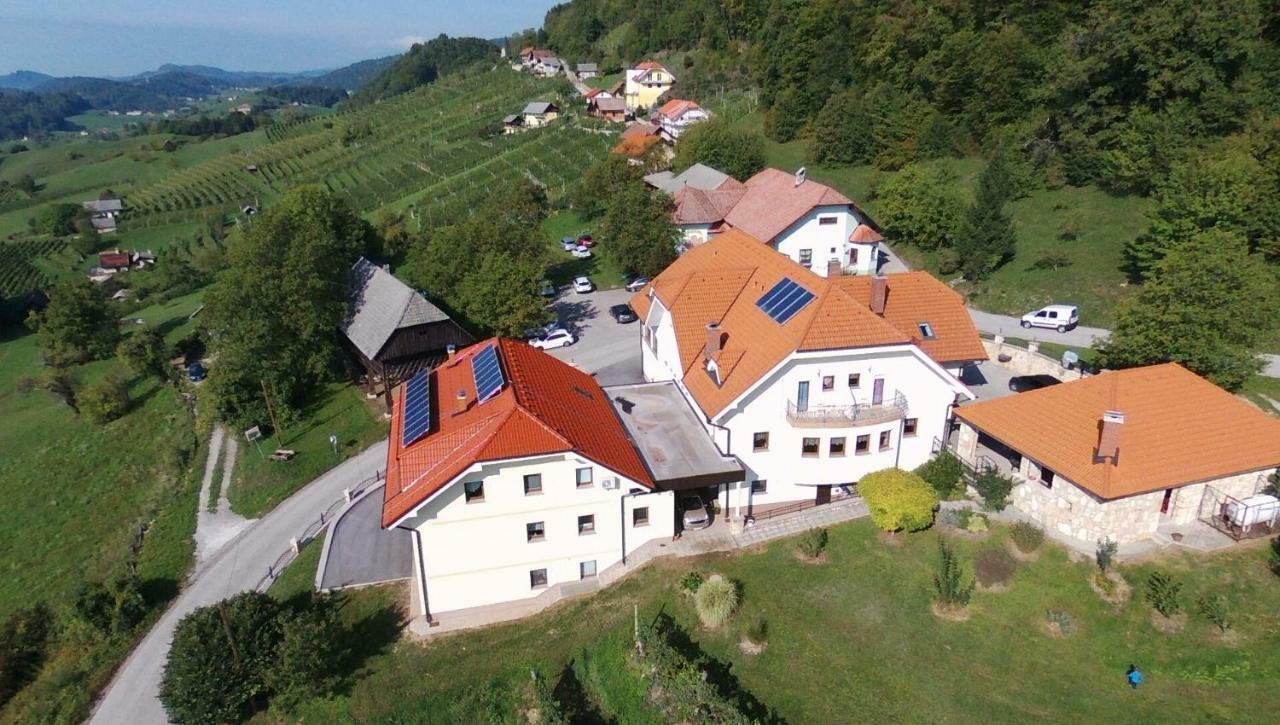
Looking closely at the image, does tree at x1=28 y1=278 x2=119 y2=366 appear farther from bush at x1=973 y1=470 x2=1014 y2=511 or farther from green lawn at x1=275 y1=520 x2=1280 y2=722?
bush at x1=973 y1=470 x2=1014 y2=511

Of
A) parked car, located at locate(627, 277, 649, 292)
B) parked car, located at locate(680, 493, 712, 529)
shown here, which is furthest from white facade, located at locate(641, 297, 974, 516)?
parked car, located at locate(627, 277, 649, 292)

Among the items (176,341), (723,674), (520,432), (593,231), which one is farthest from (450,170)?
(723,674)

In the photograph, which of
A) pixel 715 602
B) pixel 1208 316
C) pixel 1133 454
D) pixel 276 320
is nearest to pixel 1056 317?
pixel 1208 316

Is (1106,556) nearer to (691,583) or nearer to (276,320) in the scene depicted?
(691,583)

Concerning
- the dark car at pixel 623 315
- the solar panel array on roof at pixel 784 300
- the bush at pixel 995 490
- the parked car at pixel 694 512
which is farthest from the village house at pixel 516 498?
the dark car at pixel 623 315

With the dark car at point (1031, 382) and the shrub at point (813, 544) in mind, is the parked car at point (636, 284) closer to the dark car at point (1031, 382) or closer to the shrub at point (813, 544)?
the dark car at point (1031, 382)

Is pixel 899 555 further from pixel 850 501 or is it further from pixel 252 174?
pixel 252 174
